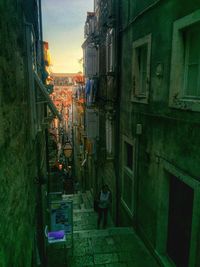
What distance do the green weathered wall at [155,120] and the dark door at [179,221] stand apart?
0.46 m

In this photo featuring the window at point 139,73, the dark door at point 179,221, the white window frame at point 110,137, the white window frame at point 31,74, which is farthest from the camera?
the white window frame at point 110,137

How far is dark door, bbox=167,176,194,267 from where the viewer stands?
5.91 meters

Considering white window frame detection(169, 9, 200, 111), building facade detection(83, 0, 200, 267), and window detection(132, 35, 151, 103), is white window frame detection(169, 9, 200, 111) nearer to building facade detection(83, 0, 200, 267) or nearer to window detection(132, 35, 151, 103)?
building facade detection(83, 0, 200, 267)

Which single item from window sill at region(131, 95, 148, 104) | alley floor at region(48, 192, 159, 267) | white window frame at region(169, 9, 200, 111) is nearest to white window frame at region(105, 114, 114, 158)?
window sill at region(131, 95, 148, 104)

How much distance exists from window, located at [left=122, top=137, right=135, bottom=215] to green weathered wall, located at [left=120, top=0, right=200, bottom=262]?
57 centimetres

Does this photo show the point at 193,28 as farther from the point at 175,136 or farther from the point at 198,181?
the point at 198,181

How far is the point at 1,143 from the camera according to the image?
2.87m

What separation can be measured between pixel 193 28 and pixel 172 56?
74cm

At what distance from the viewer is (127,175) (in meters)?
9.53

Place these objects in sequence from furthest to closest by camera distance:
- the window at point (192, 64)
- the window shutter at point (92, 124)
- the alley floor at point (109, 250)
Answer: the window shutter at point (92, 124), the alley floor at point (109, 250), the window at point (192, 64)

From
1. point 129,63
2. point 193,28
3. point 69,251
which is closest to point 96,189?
point 69,251

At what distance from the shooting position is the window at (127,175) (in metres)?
9.19

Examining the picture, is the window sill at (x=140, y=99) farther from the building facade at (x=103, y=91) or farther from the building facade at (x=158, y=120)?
the building facade at (x=103, y=91)

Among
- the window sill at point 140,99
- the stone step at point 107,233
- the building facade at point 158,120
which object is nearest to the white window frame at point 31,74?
the building facade at point 158,120
